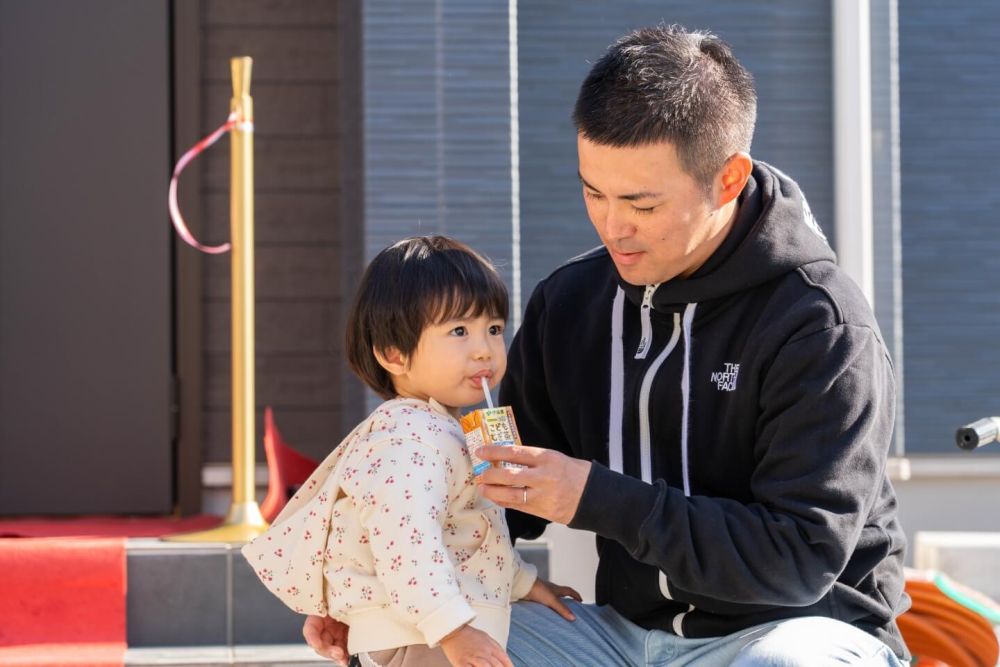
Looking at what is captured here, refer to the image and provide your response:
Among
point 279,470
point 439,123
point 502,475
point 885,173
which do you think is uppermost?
point 439,123

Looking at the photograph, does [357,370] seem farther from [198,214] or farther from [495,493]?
[198,214]

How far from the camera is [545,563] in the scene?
3.67m

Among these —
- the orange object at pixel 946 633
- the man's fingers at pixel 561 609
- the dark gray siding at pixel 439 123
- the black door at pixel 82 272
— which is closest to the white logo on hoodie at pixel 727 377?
the man's fingers at pixel 561 609

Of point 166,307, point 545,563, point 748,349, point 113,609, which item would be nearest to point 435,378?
point 748,349

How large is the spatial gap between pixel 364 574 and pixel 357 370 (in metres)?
0.36

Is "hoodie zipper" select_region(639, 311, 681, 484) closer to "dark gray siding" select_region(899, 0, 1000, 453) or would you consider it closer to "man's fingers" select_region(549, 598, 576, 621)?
"man's fingers" select_region(549, 598, 576, 621)

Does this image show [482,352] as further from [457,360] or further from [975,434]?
[975,434]

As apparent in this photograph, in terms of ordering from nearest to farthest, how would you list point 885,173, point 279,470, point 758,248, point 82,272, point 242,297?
point 758,248
point 242,297
point 279,470
point 885,173
point 82,272

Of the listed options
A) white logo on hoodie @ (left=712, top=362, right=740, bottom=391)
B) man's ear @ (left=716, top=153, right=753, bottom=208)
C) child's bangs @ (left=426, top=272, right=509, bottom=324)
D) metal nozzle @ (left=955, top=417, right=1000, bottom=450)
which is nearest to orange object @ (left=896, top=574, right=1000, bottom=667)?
metal nozzle @ (left=955, top=417, right=1000, bottom=450)

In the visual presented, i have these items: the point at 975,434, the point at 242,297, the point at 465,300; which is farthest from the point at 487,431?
the point at 242,297

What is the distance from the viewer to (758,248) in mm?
2268

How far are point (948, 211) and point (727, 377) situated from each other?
2374 mm

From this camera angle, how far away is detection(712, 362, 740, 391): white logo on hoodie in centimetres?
227

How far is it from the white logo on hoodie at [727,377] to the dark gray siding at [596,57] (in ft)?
6.49
